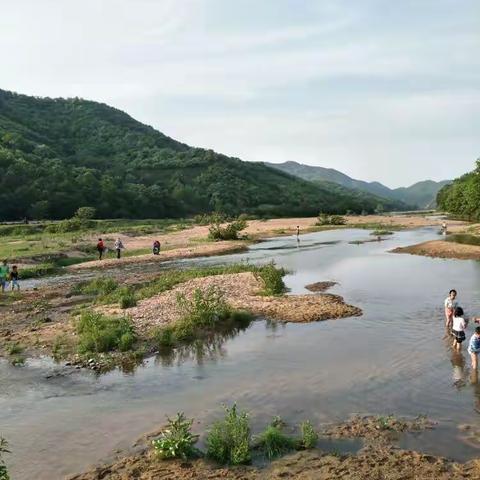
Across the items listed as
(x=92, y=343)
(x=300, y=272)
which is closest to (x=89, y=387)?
(x=92, y=343)

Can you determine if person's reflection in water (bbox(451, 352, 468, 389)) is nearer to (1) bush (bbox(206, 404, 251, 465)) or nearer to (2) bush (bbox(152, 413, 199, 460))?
(1) bush (bbox(206, 404, 251, 465))

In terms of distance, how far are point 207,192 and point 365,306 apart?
525ft

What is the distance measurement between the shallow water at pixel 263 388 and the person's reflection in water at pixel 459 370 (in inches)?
1.4

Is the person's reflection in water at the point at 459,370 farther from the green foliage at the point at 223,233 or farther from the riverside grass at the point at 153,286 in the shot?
the green foliage at the point at 223,233

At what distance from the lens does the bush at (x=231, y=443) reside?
1282 centimetres

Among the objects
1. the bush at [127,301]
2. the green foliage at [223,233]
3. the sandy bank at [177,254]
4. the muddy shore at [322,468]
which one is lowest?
the muddy shore at [322,468]

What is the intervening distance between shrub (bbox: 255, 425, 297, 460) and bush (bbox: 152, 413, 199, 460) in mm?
1655

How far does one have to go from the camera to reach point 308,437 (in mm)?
13383

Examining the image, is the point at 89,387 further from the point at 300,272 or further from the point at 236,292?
the point at 300,272

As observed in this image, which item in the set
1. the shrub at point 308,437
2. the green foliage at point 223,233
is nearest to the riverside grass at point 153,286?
the shrub at point 308,437

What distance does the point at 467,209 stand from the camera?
113250mm

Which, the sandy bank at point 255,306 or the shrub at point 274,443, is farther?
the sandy bank at point 255,306

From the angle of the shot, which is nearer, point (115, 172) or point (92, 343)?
point (92, 343)

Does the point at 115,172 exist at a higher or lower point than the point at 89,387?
higher
